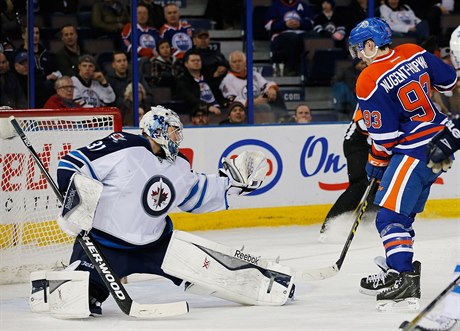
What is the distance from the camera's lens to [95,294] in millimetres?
4645

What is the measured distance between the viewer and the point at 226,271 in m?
4.73

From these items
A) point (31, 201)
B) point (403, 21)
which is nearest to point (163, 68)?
point (403, 21)

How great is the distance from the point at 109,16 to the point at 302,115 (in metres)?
1.44

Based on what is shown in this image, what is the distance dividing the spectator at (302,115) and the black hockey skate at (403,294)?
3.27 metres

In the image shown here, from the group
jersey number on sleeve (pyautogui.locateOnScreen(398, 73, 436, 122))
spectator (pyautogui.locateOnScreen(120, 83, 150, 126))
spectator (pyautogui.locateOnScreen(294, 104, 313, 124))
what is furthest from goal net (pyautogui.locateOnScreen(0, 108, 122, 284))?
spectator (pyautogui.locateOnScreen(294, 104, 313, 124))

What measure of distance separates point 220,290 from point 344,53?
3854 mm

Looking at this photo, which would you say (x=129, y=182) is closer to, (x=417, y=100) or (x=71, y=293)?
(x=71, y=293)

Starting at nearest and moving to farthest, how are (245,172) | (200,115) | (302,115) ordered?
1. (245,172)
2. (200,115)
3. (302,115)

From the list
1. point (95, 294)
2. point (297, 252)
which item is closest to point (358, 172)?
point (297, 252)

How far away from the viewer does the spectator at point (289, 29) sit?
816 cm

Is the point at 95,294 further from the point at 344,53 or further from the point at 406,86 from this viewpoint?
the point at 344,53

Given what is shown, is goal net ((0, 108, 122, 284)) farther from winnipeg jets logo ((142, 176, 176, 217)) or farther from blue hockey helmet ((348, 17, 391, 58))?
blue hockey helmet ((348, 17, 391, 58))

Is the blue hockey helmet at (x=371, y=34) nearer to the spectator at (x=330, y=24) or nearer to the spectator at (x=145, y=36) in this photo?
the spectator at (x=145, y=36)

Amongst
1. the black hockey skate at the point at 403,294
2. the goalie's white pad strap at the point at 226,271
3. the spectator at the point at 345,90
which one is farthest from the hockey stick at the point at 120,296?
the spectator at the point at 345,90
